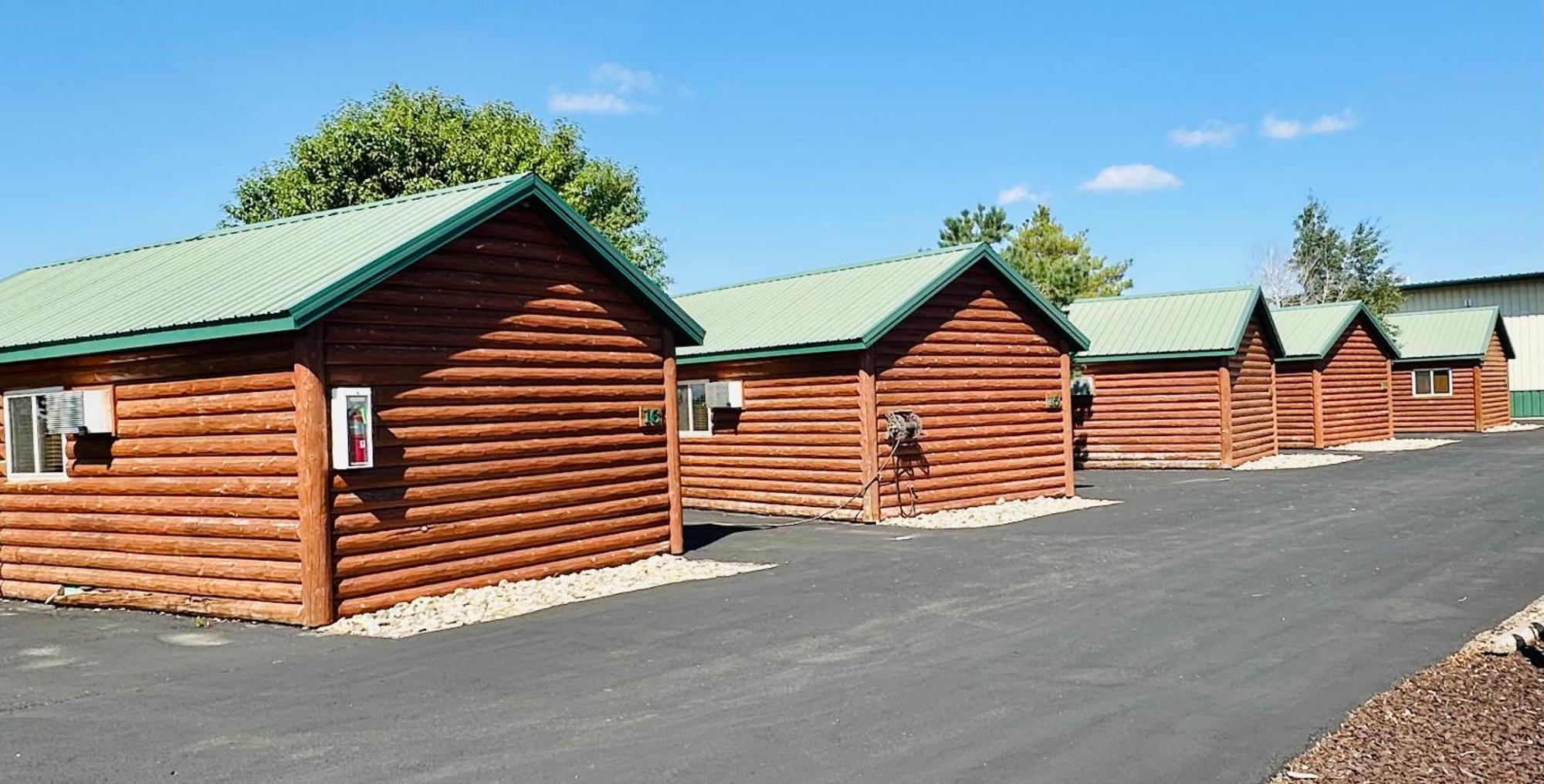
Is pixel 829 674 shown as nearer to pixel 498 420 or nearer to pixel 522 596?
pixel 522 596

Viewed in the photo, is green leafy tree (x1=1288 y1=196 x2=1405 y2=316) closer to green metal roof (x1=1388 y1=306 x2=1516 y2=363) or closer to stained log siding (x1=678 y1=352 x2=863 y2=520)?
green metal roof (x1=1388 y1=306 x2=1516 y2=363)

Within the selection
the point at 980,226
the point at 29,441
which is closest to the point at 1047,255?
the point at 980,226

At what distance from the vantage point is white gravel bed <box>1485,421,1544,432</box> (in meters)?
42.6

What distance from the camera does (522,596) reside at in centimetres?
1228

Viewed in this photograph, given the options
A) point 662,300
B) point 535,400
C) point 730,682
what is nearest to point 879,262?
point 662,300

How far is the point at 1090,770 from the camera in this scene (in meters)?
6.26

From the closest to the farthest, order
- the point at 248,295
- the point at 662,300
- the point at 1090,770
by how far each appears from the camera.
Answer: the point at 1090,770
the point at 248,295
the point at 662,300

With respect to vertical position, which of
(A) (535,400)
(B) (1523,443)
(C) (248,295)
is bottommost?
(B) (1523,443)

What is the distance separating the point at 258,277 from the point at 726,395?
9.63m

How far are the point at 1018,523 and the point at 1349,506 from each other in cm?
536

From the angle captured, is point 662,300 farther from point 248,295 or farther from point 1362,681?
point 1362,681

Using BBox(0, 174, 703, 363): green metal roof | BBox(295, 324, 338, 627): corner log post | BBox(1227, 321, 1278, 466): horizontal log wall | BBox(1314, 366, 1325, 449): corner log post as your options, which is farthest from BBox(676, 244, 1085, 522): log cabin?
BBox(1314, 366, 1325, 449): corner log post

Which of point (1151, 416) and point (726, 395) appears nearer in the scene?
point (726, 395)

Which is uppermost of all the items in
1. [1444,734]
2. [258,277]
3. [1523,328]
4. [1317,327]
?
[1523,328]
